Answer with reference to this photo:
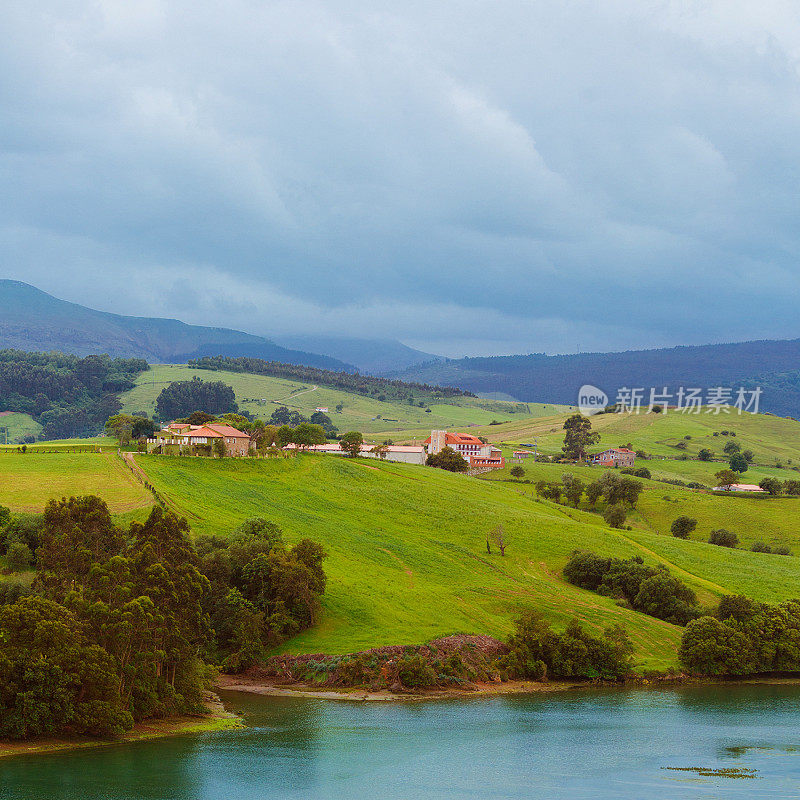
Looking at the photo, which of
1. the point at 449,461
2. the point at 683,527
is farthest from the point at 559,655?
the point at 449,461

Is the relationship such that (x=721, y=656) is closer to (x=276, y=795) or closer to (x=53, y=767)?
(x=276, y=795)

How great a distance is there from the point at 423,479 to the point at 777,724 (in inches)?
3098

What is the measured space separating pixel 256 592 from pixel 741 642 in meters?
45.1

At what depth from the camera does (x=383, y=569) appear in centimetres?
10100

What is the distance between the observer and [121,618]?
196ft

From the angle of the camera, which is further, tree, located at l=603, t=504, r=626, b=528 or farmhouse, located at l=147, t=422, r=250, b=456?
farmhouse, located at l=147, t=422, r=250, b=456

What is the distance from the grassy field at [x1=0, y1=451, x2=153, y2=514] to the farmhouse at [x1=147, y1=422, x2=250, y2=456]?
10504mm

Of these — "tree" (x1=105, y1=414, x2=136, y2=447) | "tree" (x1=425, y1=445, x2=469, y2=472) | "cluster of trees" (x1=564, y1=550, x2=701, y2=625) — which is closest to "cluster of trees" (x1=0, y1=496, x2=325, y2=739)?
"cluster of trees" (x1=564, y1=550, x2=701, y2=625)

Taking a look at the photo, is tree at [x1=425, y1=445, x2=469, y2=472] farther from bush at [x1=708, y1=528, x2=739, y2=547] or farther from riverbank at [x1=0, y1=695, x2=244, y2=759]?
riverbank at [x1=0, y1=695, x2=244, y2=759]

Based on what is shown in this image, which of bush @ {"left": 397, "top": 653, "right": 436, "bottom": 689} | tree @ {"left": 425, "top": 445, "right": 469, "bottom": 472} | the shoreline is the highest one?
tree @ {"left": 425, "top": 445, "right": 469, "bottom": 472}

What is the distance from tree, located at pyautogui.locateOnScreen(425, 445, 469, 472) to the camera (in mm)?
176000

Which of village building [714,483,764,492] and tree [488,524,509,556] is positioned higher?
village building [714,483,764,492]

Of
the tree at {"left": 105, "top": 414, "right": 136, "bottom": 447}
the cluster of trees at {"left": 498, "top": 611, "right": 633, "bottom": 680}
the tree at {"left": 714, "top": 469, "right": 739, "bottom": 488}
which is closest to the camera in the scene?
the cluster of trees at {"left": 498, "top": 611, "right": 633, "bottom": 680}

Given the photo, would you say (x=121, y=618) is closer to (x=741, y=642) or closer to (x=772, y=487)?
(x=741, y=642)
